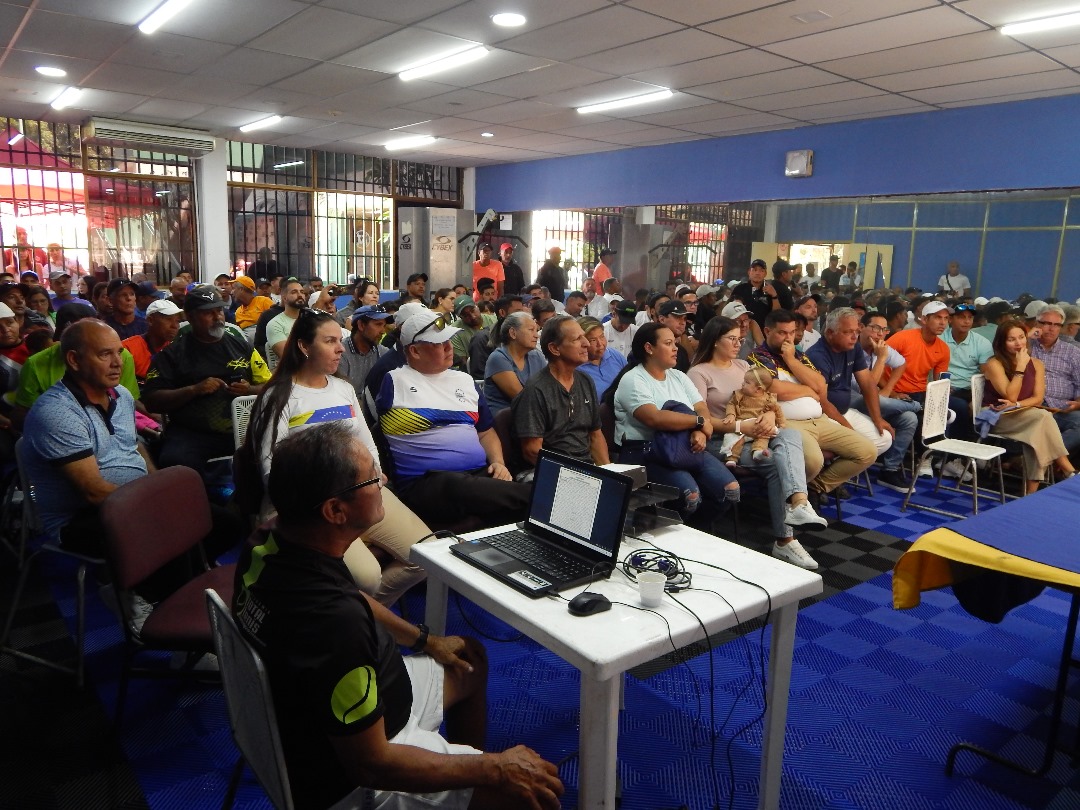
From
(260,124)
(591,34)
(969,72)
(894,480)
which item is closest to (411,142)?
(260,124)

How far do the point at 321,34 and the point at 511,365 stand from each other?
9.78ft

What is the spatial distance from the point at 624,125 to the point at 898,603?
7.19m

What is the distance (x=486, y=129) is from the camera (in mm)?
8914

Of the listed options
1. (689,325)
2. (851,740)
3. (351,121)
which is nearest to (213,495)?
(851,740)

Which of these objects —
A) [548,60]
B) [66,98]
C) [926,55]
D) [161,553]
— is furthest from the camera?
[66,98]

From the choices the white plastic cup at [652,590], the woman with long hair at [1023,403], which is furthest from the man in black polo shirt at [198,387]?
the woman with long hair at [1023,403]

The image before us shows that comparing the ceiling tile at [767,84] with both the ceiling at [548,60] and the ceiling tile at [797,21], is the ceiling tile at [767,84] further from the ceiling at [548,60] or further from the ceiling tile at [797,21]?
the ceiling tile at [797,21]

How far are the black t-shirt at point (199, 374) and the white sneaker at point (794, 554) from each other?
2.93 m

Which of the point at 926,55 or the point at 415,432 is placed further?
the point at 926,55

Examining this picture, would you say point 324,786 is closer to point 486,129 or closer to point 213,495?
point 213,495

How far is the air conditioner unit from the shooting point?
9109 mm

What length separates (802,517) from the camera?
12.8 ft

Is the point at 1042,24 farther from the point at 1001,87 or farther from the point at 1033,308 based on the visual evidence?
the point at 1033,308

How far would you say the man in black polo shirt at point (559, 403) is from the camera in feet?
11.3
